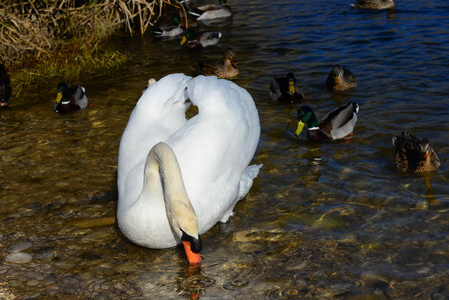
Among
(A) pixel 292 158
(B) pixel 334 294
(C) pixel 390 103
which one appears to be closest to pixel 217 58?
(C) pixel 390 103

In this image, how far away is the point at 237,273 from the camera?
19.7ft

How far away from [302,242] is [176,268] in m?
1.29

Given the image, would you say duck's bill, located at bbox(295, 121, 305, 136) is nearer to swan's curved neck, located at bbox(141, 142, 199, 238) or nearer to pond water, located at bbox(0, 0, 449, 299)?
pond water, located at bbox(0, 0, 449, 299)

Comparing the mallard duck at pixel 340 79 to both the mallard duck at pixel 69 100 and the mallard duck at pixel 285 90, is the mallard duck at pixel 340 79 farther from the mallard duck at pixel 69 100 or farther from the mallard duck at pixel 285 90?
the mallard duck at pixel 69 100

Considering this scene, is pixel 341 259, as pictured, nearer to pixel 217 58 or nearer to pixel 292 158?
pixel 292 158

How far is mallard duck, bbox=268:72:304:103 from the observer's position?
436 inches

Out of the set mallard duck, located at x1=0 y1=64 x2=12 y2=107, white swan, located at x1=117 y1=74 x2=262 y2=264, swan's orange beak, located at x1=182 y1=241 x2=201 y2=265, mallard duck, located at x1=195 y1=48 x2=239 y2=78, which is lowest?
mallard duck, located at x1=195 y1=48 x2=239 y2=78

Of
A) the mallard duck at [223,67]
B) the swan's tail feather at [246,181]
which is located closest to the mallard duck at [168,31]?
the mallard duck at [223,67]

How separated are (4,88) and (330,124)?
5996mm

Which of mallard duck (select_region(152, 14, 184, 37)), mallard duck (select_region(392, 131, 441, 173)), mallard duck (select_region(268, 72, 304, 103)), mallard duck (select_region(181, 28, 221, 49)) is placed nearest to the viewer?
mallard duck (select_region(392, 131, 441, 173))

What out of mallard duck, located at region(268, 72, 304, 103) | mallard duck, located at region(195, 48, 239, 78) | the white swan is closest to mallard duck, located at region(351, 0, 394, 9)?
mallard duck, located at region(195, 48, 239, 78)

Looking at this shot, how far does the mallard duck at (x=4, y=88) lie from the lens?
38.7ft

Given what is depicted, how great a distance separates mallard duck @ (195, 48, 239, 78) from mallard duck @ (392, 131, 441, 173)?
5.21m

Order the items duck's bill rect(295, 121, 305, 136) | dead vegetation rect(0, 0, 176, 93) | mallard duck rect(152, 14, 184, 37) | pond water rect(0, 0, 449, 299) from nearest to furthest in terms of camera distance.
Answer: pond water rect(0, 0, 449, 299), duck's bill rect(295, 121, 305, 136), dead vegetation rect(0, 0, 176, 93), mallard duck rect(152, 14, 184, 37)
